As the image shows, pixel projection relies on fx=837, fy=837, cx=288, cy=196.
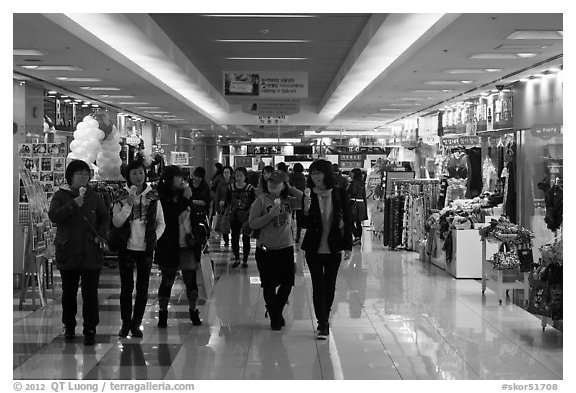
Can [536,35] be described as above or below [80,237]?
above

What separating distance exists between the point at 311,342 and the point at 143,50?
6.62m

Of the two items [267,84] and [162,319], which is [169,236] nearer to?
[162,319]

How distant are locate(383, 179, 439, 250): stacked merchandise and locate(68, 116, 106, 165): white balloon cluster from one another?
5.76 m

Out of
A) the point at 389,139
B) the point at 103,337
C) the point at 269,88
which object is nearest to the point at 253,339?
the point at 103,337

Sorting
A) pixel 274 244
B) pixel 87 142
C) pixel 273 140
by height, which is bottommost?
pixel 274 244

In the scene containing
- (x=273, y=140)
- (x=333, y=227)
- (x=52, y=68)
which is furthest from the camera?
(x=273, y=140)

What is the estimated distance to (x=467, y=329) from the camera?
24.9ft

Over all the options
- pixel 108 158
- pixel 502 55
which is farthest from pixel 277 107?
pixel 502 55

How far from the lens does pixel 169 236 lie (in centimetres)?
737

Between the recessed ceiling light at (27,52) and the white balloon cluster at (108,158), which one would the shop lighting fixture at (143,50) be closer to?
the recessed ceiling light at (27,52)

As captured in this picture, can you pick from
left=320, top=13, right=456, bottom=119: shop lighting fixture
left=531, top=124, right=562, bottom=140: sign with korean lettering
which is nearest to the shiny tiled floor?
left=531, top=124, right=562, bottom=140: sign with korean lettering

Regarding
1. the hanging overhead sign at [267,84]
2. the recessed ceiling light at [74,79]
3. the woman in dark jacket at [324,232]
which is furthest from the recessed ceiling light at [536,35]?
the recessed ceiling light at [74,79]

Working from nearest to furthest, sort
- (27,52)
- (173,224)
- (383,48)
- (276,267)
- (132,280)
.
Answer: (132,280)
(173,224)
(276,267)
(27,52)
(383,48)
